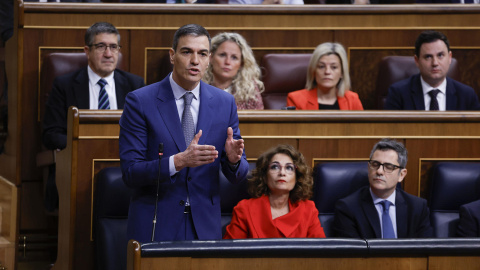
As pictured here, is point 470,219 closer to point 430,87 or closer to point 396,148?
point 396,148

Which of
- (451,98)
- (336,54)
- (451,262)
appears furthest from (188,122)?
(451,98)

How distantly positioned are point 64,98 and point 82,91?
43 millimetres

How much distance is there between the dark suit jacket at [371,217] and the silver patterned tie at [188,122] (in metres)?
0.41

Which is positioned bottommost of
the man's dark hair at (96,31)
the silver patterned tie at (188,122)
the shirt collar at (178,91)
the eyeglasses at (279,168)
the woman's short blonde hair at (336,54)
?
the eyeglasses at (279,168)

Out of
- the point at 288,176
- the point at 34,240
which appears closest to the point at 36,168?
the point at 34,240

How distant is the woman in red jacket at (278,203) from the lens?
4.59ft

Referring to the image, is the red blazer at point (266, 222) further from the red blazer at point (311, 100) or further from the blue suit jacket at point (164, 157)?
the red blazer at point (311, 100)

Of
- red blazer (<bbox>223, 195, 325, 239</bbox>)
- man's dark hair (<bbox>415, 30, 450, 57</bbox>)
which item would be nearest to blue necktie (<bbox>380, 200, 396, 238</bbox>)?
red blazer (<bbox>223, 195, 325, 239</bbox>)

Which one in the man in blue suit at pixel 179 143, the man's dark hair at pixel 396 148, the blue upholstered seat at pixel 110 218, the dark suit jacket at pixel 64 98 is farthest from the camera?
the dark suit jacket at pixel 64 98

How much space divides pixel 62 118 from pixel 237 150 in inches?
30.2

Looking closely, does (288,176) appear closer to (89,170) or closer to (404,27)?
(89,170)

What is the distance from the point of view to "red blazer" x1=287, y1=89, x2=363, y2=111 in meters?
1.88

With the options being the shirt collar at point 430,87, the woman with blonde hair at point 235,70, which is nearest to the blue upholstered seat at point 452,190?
the shirt collar at point 430,87

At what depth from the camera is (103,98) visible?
1763mm
